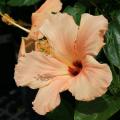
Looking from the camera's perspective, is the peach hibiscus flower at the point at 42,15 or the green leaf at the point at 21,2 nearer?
the peach hibiscus flower at the point at 42,15

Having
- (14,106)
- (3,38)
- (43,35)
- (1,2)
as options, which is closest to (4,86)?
(14,106)

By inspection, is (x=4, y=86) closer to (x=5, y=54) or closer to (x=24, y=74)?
(x=5, y=54)

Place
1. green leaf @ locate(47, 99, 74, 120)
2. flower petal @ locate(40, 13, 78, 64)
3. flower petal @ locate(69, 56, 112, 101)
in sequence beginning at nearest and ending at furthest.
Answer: flower petal @ locate(69, 56, 112, 101) → flower petal @ locate(40, 13, 78, 64) → green leaf @ locate(47, 99, 74, 120)

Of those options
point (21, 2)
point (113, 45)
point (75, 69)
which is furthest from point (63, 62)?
point (21, 2)

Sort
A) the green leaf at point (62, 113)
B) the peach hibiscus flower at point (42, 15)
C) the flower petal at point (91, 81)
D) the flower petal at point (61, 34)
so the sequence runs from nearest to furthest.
Result: the flower petal at point (91, 81)
the flower petal at point (61, 34)
the peach hibiscus flower at point (42, 15)
the green leaf at point (62, 113)

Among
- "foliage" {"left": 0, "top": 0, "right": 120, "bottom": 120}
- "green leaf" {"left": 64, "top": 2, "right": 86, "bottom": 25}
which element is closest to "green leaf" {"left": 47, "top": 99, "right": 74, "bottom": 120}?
"foliage" {"left": 0, "top": 0, "right": 120, "bottom": 120}

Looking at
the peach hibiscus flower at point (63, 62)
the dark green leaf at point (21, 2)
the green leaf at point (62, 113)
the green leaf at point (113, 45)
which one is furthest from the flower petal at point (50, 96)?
the dark green leaf at point (21, 2)

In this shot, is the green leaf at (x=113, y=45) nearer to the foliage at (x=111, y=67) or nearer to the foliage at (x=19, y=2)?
the foliage at (x=111, y=67)

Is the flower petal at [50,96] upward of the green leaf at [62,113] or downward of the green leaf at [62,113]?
upward

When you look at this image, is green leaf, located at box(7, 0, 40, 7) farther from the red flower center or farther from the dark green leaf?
the red flower center
